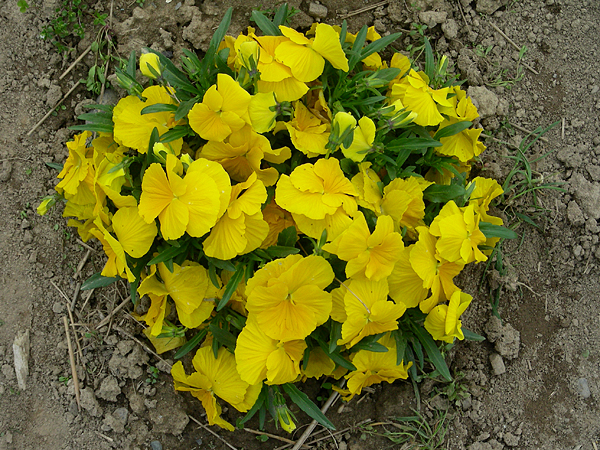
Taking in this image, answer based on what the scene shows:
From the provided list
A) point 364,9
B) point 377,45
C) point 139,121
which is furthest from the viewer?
A: point 364,9

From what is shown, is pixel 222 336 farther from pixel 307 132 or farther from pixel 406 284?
pixel 307 132

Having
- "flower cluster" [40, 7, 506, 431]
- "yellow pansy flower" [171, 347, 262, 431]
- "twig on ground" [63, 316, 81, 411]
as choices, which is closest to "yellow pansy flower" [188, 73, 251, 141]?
"flower cluster" [40, 7, 506, 431]

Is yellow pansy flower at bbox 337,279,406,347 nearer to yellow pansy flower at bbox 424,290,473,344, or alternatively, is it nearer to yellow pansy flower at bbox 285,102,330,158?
yellow pansy flower at bbox 424,290,473,344

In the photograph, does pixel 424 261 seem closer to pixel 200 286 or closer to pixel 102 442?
pixel 200 286

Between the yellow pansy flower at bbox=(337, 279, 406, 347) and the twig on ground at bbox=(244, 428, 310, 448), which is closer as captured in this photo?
the yellow pansy flower at bbox=(337, 279, 406, 347)

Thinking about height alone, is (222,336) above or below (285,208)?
below

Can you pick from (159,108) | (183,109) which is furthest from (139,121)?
(183,109)

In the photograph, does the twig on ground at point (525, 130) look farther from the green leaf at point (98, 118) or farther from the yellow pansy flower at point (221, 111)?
the green leaf at point (98, 118)
